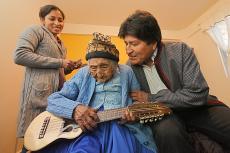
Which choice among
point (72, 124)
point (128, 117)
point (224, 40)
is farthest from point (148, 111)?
point (224, 40)

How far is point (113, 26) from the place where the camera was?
11.4 ft

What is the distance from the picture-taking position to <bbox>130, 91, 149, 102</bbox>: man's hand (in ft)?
3.98

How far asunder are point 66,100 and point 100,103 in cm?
16

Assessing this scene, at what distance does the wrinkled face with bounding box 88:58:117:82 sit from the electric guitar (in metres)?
0.18

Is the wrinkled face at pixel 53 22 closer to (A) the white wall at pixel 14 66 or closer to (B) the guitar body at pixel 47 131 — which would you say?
(A) the white wall at pixel 14 66

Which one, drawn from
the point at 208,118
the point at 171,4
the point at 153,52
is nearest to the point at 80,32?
the point at 171,4

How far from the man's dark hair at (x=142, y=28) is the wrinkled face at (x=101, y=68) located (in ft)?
0.72

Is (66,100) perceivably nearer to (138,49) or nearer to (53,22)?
(138,49)

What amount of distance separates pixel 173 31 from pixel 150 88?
8.25ft

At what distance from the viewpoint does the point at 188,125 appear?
1.29 metres

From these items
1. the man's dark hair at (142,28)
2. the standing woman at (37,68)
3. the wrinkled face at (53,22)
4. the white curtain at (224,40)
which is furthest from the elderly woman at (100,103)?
the white curtain at (224,40)

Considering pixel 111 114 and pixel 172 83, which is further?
pixel 172 83

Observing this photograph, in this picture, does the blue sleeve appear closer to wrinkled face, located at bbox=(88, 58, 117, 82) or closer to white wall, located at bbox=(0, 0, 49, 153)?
wrinkled face, located at bbox=(88, 58, 117, 82)

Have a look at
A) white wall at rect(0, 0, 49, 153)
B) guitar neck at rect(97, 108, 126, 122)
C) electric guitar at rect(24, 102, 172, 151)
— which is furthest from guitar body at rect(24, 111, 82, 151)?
white wall at rect(0, 0, 49, 153)
